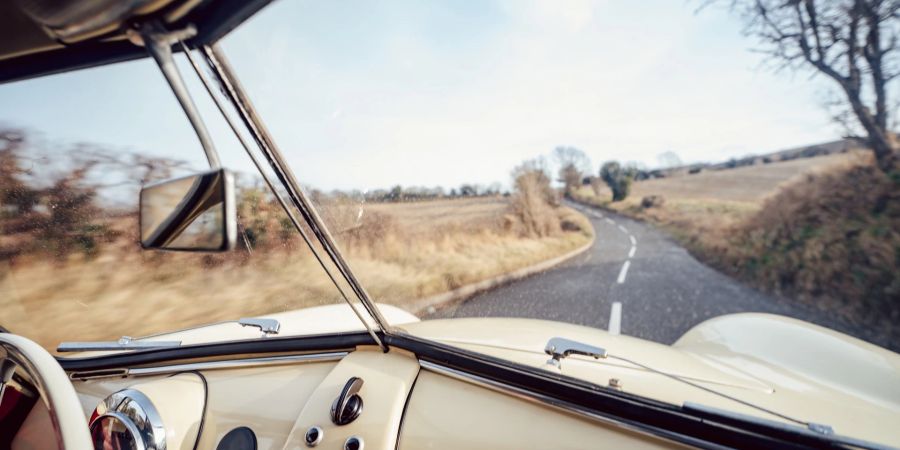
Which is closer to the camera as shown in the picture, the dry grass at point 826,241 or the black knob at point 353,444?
the black knob at point 353,444

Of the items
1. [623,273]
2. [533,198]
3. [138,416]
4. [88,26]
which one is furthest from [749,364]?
[623,273]

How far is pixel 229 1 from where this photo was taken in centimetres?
82

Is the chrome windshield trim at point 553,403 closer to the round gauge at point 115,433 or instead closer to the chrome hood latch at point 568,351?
the chrome hood latch at point 568,351

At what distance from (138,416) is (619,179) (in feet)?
36.3

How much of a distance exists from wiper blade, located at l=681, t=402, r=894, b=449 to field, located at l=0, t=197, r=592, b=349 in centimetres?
105

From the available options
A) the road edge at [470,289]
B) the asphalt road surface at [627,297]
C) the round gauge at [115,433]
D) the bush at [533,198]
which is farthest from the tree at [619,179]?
the round gauge at [115,433]

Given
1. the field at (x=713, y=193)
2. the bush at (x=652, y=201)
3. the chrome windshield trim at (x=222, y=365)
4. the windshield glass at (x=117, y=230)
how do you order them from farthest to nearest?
the bush at (x=652, y=201) → the field at (x=713, y=193) → the chrome windshield trim at (x=222, y=365) → the windshield glass at (x=117, y=230)

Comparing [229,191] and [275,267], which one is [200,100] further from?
[275,267]

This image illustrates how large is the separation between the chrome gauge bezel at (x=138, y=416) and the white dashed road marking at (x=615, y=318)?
12.2ft

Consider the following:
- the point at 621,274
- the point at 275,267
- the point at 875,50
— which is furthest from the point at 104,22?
the point at 621,274

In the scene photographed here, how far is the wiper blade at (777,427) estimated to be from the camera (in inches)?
30.1

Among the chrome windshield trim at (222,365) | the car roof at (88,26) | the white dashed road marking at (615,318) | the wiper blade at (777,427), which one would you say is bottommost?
the white dashed road marking at (615,318)

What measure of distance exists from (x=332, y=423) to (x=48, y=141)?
1726 millimetres

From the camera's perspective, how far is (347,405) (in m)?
1.14
